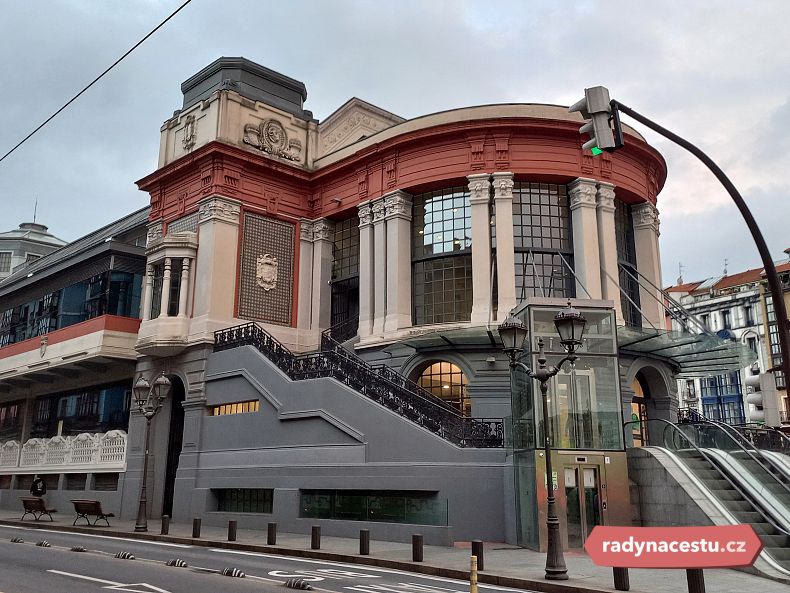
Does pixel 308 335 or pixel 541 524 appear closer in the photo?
pixel 541 524

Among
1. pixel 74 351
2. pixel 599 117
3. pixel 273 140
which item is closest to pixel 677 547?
pixel 599 117

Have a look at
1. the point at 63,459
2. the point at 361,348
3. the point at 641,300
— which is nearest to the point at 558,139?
the point at 641,300

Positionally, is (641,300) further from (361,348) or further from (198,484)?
(198,484)

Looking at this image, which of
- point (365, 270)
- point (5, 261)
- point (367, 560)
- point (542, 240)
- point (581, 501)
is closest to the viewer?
point (367, 560)

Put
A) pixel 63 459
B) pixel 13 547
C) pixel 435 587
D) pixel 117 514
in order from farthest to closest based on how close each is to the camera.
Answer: pixel 63 459, pixel 117 514, pixel 13 547, pixel 435 587

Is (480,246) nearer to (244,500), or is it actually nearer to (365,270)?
(365,270)

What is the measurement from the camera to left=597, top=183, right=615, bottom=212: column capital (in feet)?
94.3

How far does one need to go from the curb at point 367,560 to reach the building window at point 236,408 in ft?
19.6

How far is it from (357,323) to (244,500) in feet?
30.4

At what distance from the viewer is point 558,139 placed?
28.7 metres

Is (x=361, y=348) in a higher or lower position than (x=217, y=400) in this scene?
higher

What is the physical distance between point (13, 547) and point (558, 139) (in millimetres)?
22885

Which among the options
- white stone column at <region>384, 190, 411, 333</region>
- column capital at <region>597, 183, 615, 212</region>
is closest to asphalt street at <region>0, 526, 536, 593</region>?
white stone column at <region>384, 190, 411, 333</region>

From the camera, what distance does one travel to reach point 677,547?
816 cm
